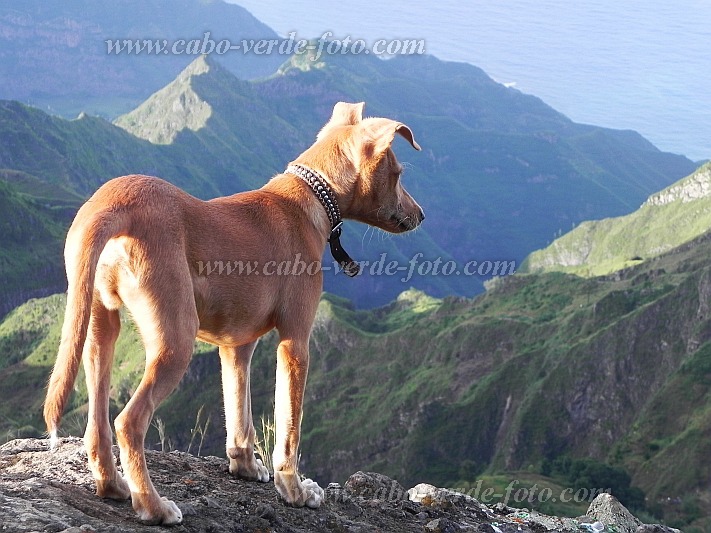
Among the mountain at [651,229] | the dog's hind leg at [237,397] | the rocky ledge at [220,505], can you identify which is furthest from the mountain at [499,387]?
the dog's hind leg at [237,397]

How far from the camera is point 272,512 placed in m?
7.51

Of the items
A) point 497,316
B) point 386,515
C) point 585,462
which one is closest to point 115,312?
point 386,515

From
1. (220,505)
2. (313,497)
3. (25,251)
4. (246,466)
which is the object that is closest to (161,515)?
(220,505)

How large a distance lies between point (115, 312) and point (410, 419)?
88.3 m

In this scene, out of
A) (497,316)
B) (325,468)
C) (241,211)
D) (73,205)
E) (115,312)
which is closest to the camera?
(115,312)

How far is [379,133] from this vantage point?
7.85m

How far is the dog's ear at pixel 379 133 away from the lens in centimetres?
779

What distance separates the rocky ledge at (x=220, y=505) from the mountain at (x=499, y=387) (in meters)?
Result: 66.7

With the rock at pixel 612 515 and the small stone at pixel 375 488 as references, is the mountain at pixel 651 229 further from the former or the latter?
the small stone at pixel 375 488

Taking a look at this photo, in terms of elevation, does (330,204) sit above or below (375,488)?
above

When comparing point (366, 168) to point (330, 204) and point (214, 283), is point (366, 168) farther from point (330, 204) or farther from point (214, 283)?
point (214, 283)

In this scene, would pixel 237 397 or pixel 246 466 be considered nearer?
pixel 237 397

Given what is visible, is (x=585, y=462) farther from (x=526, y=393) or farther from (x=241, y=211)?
(x=241, y=211)

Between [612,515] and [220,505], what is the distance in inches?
207
